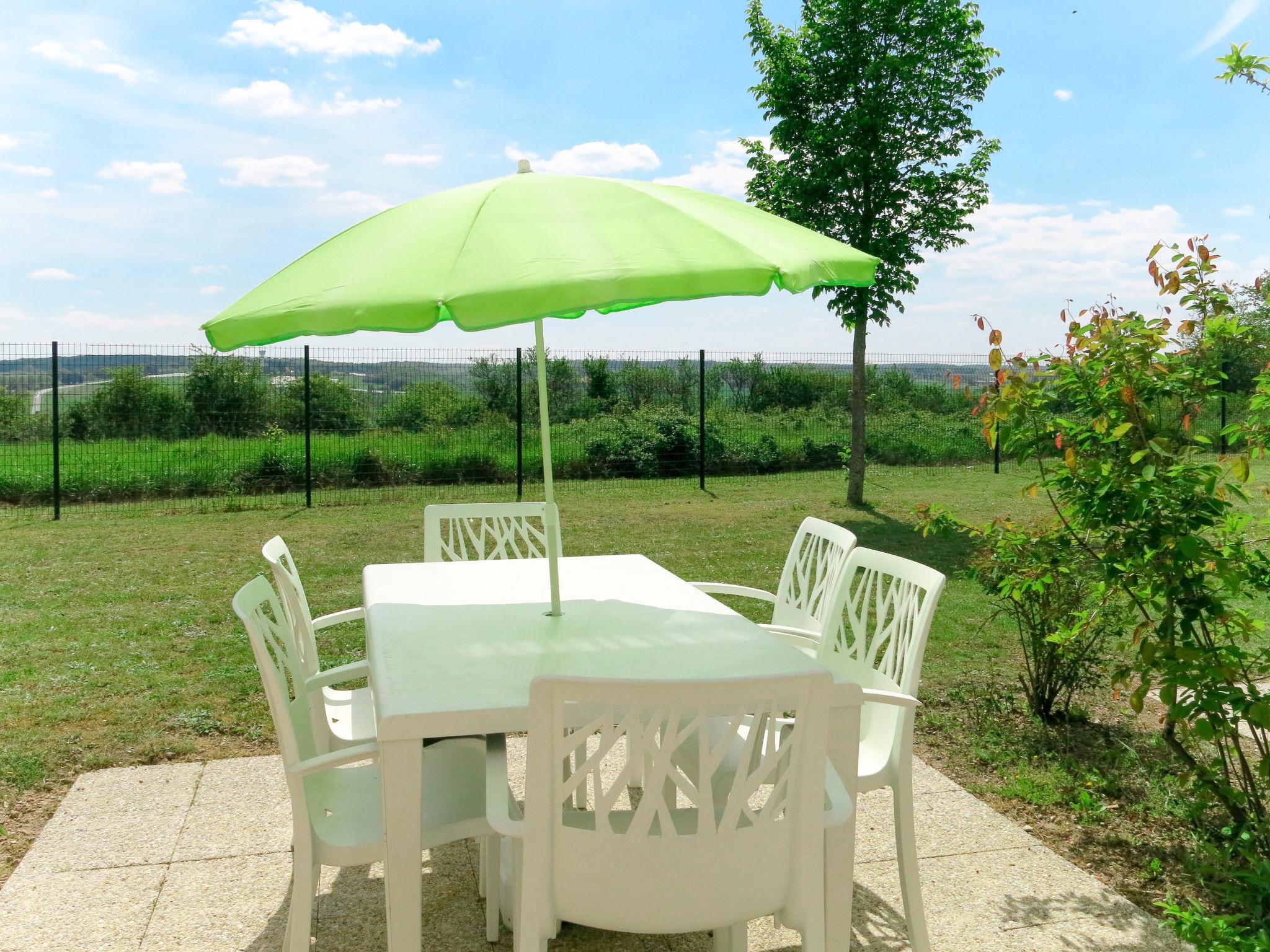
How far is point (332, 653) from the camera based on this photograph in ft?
Answer: 17.4

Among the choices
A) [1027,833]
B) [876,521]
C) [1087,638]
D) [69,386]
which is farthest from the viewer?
[69,386]

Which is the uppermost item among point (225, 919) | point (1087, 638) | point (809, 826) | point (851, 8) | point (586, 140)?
point (851, 8)

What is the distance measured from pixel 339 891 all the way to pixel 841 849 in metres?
1.53

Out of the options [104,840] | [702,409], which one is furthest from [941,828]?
[702,409]

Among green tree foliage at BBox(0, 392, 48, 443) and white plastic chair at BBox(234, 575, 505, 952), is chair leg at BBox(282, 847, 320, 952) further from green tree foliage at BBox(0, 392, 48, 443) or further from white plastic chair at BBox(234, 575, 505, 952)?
green tree foliage at BBox(0, 392, 48, 443)

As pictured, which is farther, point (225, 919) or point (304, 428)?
point (304, 428)

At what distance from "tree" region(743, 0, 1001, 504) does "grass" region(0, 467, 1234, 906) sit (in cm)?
308

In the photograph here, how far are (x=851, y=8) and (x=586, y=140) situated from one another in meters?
4.75

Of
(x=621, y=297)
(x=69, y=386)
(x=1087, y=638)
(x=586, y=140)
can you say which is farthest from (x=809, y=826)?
(x=69, y=386)

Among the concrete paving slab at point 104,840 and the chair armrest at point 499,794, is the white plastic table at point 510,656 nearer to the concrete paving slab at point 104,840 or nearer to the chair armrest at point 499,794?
the chair armrest at point 499,794

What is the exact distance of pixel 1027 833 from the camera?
3178 millimetres

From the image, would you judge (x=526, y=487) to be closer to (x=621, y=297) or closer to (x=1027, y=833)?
(x=1027, y=833)

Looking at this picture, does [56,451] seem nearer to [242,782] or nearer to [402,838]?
[242,782]

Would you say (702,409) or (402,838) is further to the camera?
(702,409)
